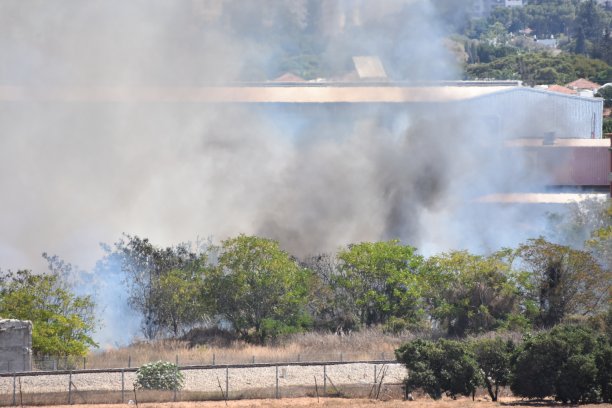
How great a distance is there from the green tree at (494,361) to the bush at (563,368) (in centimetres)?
76

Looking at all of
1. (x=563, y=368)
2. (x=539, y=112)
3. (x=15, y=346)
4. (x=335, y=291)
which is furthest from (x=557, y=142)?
(x=15, y=346)

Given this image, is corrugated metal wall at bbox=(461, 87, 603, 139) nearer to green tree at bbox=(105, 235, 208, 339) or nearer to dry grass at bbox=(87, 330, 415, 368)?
green tree at bbox=(105, 235, 208, 339)

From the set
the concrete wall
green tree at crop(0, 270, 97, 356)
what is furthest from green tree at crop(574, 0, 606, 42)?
the concrete wall

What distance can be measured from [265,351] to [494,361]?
9276 millimetres

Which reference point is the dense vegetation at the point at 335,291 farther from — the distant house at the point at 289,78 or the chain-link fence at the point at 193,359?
the distant house at the point at 289,78

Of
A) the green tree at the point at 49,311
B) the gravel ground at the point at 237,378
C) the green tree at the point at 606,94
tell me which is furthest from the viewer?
the green tree at the point at 606,94

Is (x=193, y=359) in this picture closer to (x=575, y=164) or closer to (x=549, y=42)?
(x=575, y=164)

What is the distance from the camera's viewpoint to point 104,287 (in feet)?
183

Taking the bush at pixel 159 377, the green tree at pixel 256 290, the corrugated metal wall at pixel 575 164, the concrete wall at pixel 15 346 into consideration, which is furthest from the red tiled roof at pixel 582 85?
the bush at pixel 159 377

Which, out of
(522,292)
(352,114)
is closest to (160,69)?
(352,114)

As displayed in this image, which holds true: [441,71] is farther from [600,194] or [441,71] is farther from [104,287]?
[104,287]

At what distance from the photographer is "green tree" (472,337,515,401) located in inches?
1700

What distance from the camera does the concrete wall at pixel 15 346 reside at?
45531mm

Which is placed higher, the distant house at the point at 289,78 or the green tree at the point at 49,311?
the distant house at the point at 289,78
